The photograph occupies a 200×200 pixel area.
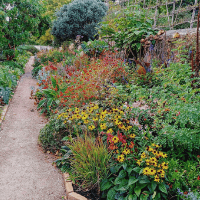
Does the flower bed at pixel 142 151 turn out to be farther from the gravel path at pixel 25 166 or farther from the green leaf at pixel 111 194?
the gravel path at pixel 25 166

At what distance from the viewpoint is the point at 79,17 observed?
438 inches

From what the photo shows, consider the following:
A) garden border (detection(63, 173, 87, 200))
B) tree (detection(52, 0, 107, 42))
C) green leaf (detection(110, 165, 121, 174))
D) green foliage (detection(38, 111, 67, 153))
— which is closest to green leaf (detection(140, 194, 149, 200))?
green leaf (detection(110, 165, 121, 174))

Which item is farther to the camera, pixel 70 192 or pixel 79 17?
pixel 79 17

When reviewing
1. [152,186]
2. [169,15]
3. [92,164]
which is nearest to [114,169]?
[92,164]

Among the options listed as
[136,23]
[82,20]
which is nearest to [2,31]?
[82,20]

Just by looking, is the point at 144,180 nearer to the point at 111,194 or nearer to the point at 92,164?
the point at 111,194

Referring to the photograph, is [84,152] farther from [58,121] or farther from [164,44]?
[164,44]

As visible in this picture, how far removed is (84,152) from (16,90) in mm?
5519

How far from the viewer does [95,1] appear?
37.1 ft

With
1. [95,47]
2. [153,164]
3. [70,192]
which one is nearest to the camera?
[153,164]

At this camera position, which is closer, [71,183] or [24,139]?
[71,183]

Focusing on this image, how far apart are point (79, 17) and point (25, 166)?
9.82m

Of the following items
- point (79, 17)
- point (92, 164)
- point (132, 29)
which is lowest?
point (92, 164)

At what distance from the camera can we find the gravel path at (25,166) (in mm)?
2639
